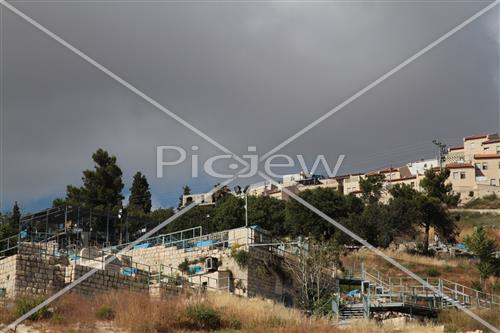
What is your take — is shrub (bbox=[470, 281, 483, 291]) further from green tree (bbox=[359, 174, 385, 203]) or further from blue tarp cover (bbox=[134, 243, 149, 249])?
green tree (bbox=[359, 174, 385, 203])

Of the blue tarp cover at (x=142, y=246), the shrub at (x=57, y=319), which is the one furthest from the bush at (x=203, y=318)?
the blue tarp cover at (x=142, y=246)

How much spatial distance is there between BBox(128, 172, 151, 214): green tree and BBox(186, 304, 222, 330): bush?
52825 mm

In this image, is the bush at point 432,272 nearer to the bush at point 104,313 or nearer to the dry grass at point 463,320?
the dry grass at point 463,320

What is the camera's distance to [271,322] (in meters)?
22.0

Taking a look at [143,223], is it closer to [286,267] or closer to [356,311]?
[286,267]

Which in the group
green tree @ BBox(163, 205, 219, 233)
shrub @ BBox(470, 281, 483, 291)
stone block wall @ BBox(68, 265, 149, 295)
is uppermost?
green tree @ BBox(163, 205, 219, 233)

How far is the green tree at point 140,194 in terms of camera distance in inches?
2926

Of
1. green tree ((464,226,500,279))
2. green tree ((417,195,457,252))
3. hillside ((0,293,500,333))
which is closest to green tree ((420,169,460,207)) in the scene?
green tree ((417,195,457,252))

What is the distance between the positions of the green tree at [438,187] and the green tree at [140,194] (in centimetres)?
2896

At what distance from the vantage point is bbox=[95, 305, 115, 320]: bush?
2053 cm

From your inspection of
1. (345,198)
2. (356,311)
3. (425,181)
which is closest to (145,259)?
(356,311)

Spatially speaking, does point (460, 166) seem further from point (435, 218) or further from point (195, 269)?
point (195, 269)

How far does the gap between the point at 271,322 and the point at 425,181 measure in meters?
55.7

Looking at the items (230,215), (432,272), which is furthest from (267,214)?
(432,272)
